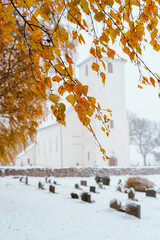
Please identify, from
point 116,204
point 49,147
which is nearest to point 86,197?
point 116,204

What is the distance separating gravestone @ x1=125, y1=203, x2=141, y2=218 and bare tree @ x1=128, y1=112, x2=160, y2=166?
4080cm

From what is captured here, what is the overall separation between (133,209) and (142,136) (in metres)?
41.9

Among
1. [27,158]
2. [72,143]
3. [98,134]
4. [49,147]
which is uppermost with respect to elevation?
[98,134]

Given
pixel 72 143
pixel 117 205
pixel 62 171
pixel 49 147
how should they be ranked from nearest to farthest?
pixel 117 205 < pixel 62 171 < pixel 72 143 < pixel 49 147

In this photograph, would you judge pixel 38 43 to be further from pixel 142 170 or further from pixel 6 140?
pixel 142 170

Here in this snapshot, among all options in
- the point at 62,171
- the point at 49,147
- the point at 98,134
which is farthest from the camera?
the point at 49,147

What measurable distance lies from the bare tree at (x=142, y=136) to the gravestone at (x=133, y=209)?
40802 mm

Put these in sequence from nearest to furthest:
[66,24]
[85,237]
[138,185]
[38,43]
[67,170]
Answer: [38,43]
[85,237]
[66,24]
[138,185]
[67,170]

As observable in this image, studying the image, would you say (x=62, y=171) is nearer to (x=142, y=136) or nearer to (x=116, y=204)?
(x=116, y=204)

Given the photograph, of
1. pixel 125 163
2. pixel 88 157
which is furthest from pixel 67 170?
pixel 125 163

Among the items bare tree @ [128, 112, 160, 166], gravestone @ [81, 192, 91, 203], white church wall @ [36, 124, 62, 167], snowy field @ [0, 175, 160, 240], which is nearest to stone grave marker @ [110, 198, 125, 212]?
snowy field @ [0, 175, 160, 240]

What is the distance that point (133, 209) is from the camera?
24.6 ft

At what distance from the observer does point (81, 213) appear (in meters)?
7.48

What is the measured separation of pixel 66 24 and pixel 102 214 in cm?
622
